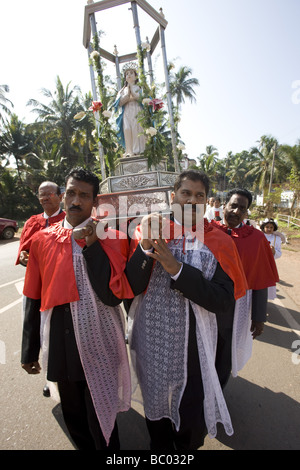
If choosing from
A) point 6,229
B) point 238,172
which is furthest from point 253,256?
point 238,172

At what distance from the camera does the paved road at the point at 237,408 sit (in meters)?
2.01

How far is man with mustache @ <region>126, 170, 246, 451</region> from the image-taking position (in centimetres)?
168

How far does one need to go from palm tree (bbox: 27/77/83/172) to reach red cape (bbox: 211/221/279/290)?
82.9ft

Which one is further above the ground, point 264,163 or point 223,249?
point 264,163

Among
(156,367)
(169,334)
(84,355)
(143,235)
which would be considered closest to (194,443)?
(156,367)

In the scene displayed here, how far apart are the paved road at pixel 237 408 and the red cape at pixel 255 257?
106 cm

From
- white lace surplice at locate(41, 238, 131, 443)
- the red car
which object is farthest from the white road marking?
the red car

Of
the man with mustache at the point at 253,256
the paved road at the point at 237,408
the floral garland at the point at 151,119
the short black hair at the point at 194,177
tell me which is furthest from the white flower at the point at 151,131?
the paved road at the point at 237,408

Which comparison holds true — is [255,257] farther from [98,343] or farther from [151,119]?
[151,119]

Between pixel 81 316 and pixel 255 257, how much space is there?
5.54 ft

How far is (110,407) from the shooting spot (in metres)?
1.77

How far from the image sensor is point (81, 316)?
1.66 metres

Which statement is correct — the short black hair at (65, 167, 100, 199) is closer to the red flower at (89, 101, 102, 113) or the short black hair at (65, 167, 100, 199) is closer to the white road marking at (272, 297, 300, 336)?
the red flower at (89, 101, 102, 113)
